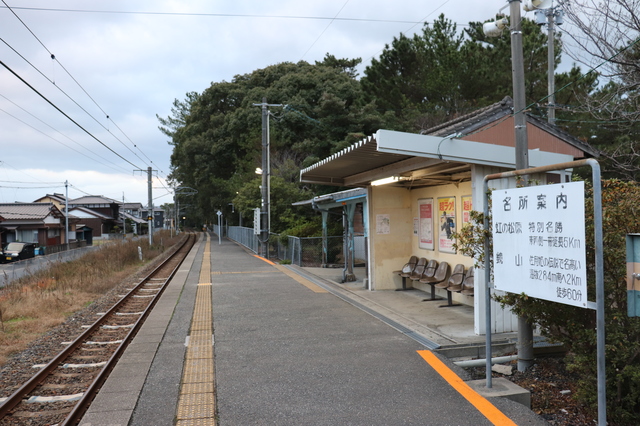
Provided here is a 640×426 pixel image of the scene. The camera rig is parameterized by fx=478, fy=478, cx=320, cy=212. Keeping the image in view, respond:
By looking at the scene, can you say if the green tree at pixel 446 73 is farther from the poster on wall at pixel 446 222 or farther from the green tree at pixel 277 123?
the poster on wall at pixel 446 222

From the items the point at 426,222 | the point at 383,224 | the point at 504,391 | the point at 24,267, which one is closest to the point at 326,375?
the point at 504,391

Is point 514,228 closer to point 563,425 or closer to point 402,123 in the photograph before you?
point 563,425

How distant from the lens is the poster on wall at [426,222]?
10.5 meters

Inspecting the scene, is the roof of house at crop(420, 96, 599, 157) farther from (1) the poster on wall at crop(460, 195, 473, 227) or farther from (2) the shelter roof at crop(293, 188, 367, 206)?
(2) the shelter roof at crop(293, 188, 367, 206)

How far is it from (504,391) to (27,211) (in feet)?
154

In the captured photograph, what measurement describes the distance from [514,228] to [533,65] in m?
17.6

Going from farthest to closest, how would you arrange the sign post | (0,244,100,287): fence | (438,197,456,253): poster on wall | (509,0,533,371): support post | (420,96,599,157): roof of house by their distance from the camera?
1. (0,244,100,287): fence
2. (438,197,456,253): poster on wall
3. (420,96,599,157): roof of house
4. (509,0,533,371): support post
5. the sign post

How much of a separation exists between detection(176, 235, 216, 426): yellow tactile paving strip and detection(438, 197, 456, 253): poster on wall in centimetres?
490

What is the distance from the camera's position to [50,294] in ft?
39.8

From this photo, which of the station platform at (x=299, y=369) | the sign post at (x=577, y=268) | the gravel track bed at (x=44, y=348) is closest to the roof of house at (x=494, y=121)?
the station platform at (x=299, y=369)

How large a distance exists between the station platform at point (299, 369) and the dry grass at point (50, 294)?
2099 mm

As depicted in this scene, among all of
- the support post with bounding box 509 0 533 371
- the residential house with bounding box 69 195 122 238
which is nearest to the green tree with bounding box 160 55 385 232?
the support post with bounding box 509 0 533 371

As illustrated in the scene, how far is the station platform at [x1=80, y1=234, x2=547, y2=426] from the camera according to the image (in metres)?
4.24

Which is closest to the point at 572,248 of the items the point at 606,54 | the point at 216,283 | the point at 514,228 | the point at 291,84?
the point at 514,228
